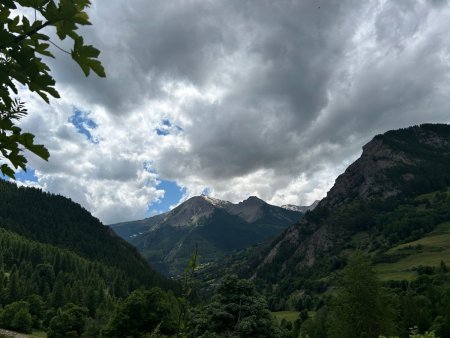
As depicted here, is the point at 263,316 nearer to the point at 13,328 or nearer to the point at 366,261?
the point at 366,261

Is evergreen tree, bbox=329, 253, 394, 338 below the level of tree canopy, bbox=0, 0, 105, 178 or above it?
below

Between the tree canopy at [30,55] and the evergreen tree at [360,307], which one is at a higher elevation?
the tree canopy at [30,55]

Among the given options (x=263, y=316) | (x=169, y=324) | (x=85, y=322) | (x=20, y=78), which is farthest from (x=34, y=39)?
(x=85, y=322)

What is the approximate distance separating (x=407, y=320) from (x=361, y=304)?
45.8 meters

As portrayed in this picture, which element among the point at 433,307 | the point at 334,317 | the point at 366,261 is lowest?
the point at 433,307

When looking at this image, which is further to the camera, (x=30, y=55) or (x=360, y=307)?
(x=360, y=307)

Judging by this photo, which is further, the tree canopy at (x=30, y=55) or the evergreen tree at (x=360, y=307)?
the evergreen tree at (x=360, y=307)

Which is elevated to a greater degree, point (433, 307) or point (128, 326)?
point (128, 326)

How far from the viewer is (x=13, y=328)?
104812mm

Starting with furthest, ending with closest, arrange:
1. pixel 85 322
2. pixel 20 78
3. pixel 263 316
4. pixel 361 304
→ pixel 85 322 → pixel 361 304 → pixel 263 316 → pixel 20 78

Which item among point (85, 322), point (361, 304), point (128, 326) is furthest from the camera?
point (85, 322)

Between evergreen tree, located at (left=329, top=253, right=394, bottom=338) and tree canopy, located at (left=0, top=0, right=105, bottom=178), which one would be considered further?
evergreen tree, located at (left=329, top=253, right=394, bottom=338)

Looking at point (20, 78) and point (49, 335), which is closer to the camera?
point (20, 78)

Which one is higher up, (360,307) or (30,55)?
(30,55)
